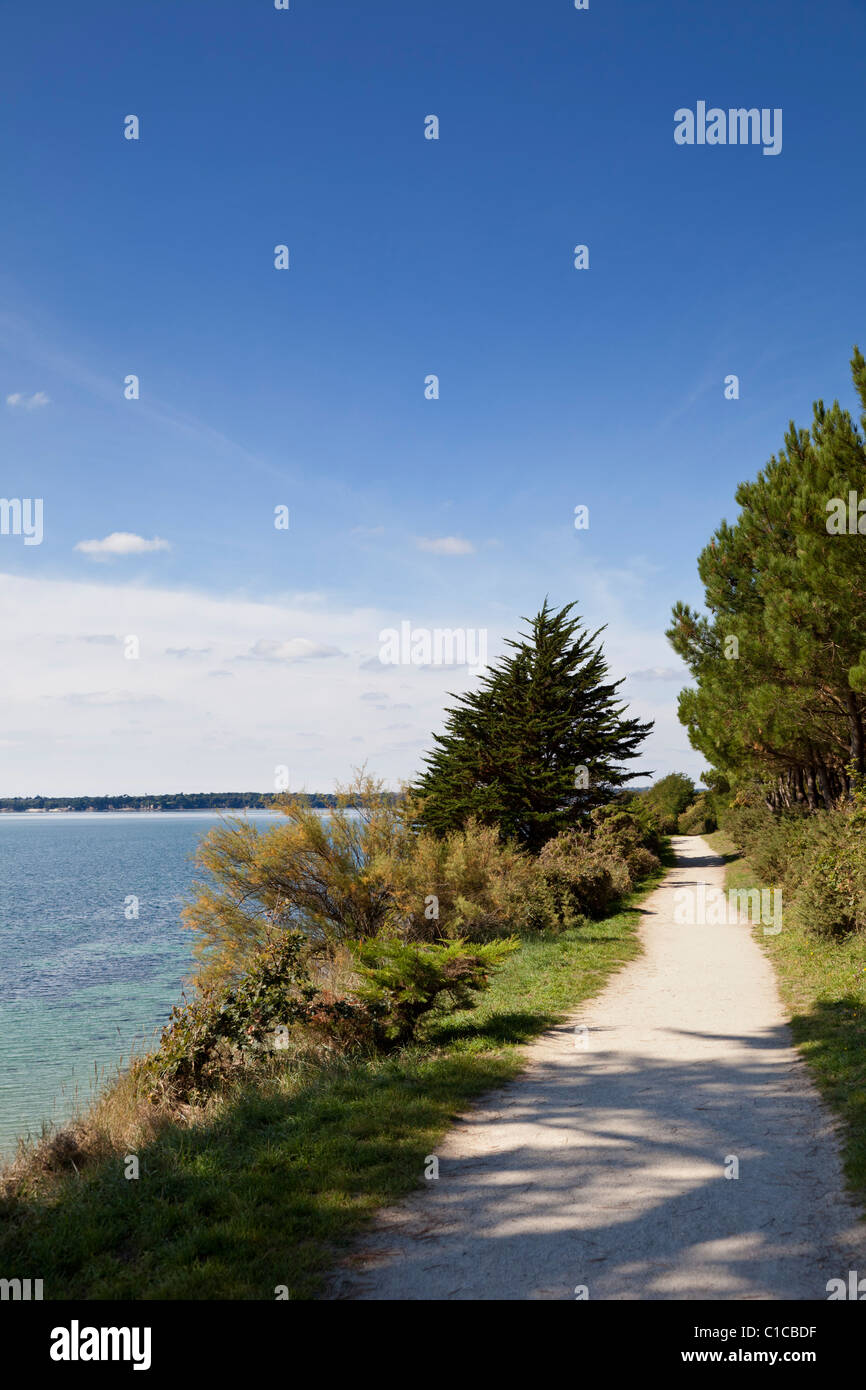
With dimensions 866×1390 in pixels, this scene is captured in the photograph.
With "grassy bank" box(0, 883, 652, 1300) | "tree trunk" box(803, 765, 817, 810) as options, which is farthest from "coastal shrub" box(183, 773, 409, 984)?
"tree trunk" box(803, 765, 817, 810)

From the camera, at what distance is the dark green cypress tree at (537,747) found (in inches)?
996

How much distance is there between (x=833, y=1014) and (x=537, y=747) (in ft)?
55.5

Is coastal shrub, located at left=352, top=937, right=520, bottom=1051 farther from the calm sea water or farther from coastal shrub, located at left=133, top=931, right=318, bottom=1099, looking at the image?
the calm sea water

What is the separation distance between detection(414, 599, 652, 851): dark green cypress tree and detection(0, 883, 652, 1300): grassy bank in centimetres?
1659

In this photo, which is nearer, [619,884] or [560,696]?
[619,884]

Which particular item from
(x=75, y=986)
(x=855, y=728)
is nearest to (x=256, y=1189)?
(x=855, y=728)

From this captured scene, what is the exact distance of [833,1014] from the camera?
30.9ft

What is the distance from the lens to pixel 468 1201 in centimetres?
524

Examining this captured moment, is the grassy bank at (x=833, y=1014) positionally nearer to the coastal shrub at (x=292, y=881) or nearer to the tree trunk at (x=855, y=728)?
the tree trunk at (x=855, y=728)

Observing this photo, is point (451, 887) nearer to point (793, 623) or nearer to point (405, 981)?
point (793, 623)

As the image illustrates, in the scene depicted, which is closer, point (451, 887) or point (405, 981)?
point (405, 981)
